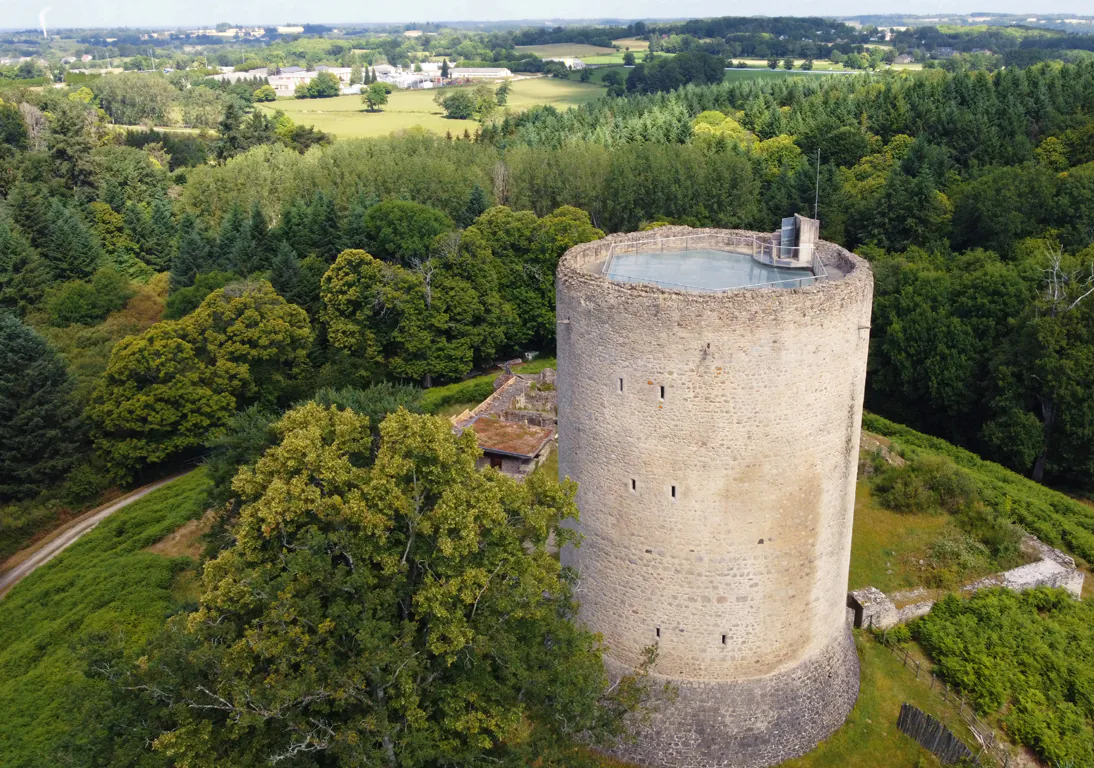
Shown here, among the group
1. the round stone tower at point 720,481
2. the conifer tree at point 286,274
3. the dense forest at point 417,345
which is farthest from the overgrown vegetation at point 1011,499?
the conifer tree at point 286,274

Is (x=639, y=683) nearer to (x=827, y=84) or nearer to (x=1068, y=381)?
(x=1068, y=381)

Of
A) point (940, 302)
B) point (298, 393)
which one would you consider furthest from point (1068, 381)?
point (298, 393)

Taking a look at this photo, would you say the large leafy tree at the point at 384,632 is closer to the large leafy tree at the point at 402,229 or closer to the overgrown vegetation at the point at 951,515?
the overgrown vegetation at the point at 951,515

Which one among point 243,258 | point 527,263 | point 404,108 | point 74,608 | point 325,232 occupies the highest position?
point 404,108

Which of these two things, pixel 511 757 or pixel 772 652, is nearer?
pixel 511 757

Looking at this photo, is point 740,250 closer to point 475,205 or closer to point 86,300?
point 475,205

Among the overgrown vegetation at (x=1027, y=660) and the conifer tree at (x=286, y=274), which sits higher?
the conifer tree at (x=286, y=274)

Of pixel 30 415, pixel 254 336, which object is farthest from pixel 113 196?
pixel 30 415
